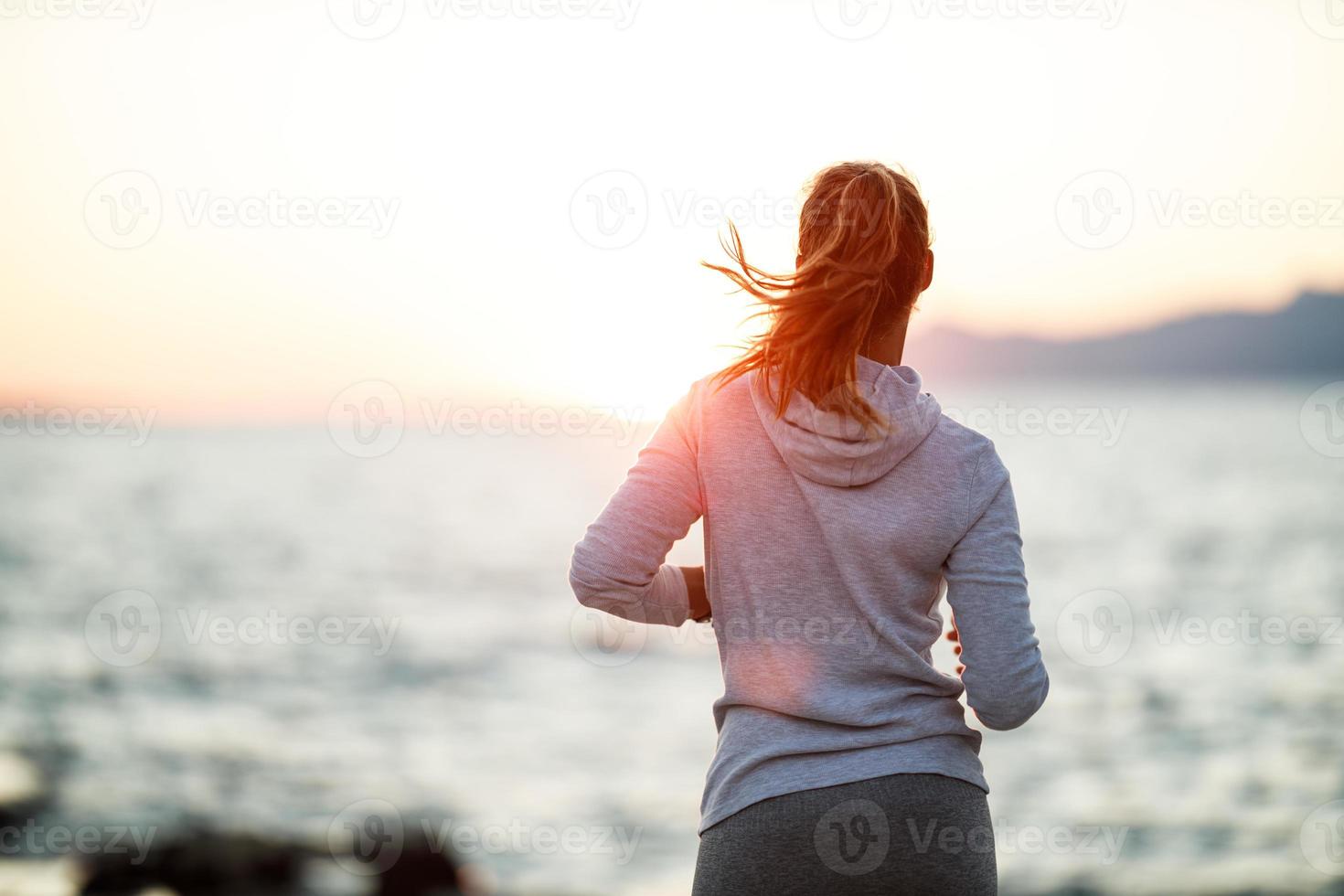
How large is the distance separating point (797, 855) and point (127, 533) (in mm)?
31964

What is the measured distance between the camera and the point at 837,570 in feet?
5.79

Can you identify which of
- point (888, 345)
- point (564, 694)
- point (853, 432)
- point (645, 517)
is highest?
point (888, 345)

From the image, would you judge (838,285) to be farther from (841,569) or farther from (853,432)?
(841,569)

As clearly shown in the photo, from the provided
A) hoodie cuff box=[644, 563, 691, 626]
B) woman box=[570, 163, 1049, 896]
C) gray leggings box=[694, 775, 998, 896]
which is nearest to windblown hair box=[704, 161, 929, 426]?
woman box=[570, 163, 1049, 896]

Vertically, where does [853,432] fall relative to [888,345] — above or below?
below

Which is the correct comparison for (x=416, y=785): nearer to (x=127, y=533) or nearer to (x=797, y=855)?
(x=797, y=855)

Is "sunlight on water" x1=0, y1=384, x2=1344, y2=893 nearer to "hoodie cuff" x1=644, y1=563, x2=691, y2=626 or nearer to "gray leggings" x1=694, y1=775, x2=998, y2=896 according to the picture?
"hoodie cuff" x1=644, y1=563, x2=691, y2=626

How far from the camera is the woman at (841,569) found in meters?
1.71

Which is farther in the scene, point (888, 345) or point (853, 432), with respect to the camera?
point (888, 345)

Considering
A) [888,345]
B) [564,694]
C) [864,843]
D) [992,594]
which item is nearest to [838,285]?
[888,345]

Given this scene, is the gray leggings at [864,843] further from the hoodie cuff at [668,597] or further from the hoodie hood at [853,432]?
the hoodie hood at [853,432]

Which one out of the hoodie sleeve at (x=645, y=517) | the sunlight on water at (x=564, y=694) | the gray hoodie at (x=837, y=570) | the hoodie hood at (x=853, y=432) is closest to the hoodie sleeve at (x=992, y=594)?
the gray hoodie at (x=837, y=570)

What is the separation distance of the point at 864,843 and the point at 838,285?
0.88m

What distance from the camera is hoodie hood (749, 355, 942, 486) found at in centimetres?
171
